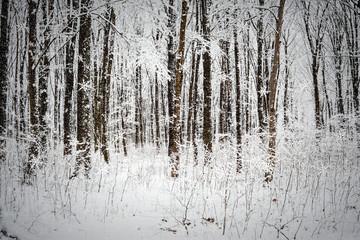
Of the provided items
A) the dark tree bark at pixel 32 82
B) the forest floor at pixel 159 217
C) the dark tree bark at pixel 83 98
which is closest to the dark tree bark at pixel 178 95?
the forest floor at pixel 159 217

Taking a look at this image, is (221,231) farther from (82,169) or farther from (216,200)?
(82,169)

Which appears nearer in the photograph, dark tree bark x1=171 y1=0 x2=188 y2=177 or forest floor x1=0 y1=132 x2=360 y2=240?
forest floor x1=0 y1=132 x2=360 y2=240

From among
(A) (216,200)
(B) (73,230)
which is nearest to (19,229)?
(B) (73,230)

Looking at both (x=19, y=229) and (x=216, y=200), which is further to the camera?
(x=216, y=200)

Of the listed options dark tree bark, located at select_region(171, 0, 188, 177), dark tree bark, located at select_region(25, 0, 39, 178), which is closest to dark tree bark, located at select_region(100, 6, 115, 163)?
dark tree bark, located at select_region(25, 0, 39, 178)

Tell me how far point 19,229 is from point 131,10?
6454 millimetres

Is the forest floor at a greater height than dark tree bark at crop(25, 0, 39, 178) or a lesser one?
lesser

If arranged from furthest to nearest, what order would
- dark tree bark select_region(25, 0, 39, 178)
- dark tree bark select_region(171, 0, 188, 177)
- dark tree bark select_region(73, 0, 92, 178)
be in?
dark tree bark select_region(171, 0, 188, 177), dark tree bark select_region(73, 0, 92, 178), dark tree bark select_region(25, 0, 39, 178)

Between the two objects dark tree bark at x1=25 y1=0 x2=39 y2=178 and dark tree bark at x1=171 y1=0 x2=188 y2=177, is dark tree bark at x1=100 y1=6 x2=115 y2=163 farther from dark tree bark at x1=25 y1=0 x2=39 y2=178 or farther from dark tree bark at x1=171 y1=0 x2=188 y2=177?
dark tree bark at x1=171 y1=0 x2=188 y2=177

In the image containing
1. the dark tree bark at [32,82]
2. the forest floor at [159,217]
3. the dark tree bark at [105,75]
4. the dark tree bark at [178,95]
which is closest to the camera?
the forest floor at [159,217]

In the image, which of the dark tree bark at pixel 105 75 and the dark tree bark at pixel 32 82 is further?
the dark tree bark at pixel 105 75

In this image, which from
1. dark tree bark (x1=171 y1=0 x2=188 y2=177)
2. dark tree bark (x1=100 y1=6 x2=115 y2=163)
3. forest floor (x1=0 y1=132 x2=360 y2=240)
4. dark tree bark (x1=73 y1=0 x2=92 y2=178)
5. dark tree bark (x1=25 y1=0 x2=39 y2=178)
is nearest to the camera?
forest floor (x1=0 y1=132 x2=360 y2=240)

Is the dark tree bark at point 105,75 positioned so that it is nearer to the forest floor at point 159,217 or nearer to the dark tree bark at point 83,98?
the dark tree bark at point 83,98

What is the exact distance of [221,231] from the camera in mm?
2918
